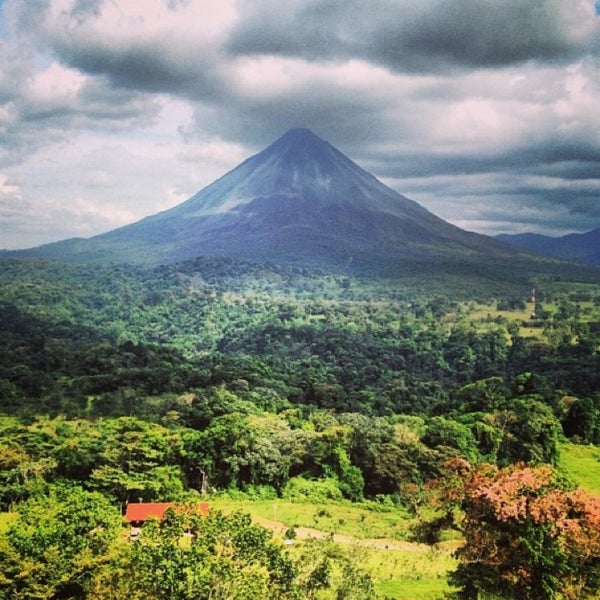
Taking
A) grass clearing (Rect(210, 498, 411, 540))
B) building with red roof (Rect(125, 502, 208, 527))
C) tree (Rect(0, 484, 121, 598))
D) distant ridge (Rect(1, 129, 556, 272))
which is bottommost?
grass clearing (Rect(210, 498, 411, 540))

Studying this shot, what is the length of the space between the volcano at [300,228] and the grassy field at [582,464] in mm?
98379

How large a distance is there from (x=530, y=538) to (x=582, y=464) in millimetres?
25549

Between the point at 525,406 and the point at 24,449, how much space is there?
28090 mm

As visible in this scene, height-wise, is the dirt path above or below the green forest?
below

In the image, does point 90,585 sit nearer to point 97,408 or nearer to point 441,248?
point 97,408

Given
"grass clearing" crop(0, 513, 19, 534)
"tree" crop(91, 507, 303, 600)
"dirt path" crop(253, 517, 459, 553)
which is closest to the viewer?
"tree" crop(91, 507, 303, 600)

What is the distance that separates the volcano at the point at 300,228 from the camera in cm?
14710

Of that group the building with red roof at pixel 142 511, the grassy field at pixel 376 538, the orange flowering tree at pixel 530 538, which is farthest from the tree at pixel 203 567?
the building with red roof at pixel 142 511

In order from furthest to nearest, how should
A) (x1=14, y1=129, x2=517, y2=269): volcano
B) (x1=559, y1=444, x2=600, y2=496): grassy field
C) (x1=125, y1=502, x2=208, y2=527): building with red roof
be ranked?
(x1=14, y1=129, x2=517, y2=269): volcano → (x1=559, y1=444, x2=600, y2=496): grassy field → (x1=125, y1=502, x2=208, y2=527): building with red roof

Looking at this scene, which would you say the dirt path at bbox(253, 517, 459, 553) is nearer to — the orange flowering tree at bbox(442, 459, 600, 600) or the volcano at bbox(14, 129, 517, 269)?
the orange flowering tree at bbox(442, 459, 600, 600)

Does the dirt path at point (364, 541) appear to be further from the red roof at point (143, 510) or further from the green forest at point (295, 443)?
the red roof at point (143, 510)

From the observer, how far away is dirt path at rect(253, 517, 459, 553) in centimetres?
2247

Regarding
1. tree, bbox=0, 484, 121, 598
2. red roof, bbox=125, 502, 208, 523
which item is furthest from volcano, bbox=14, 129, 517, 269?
tree, bbox=0, 484, 121, 598

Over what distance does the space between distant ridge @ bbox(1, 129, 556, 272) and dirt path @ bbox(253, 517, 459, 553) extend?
107930 millimetres
